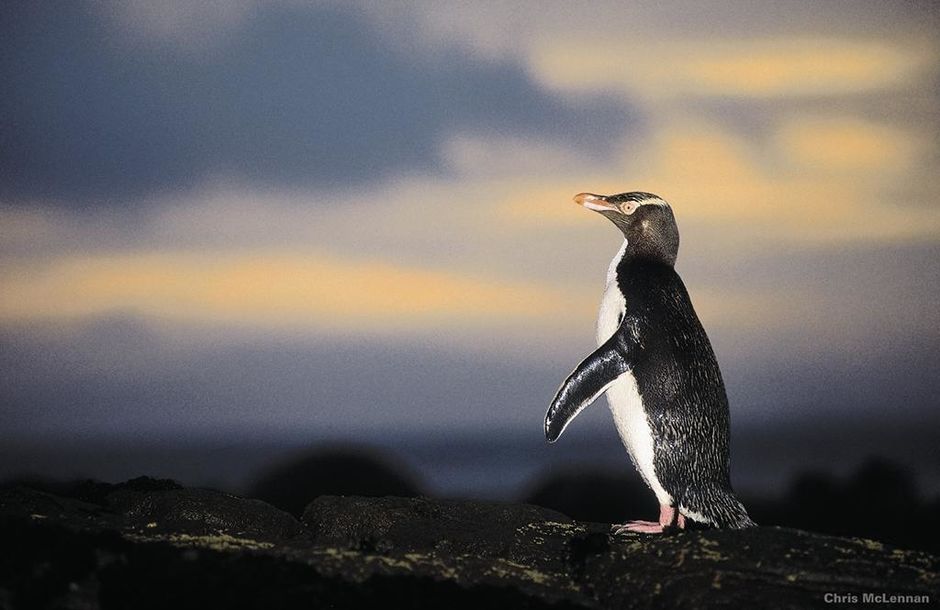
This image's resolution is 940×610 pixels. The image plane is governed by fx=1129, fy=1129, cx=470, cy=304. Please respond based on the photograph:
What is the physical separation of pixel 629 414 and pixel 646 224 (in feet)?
4.54

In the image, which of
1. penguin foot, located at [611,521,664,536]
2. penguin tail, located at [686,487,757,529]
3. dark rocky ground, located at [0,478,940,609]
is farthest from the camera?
penguin tail, located at [686,487,757,529]

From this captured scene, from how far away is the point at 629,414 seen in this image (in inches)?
293

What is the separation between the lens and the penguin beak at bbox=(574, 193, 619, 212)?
805 cm

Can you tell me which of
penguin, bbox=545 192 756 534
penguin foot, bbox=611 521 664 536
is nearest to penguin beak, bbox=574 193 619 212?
penguin, bbox=545 192 756 534

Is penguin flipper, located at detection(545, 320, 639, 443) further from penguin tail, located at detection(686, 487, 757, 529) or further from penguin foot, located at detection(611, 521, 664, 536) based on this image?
penguin tail, located at detection(686, 487, 757, 529)

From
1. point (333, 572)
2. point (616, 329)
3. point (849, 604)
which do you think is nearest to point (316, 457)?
point (616, 329)

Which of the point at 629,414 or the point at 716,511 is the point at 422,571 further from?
the point at 716,511

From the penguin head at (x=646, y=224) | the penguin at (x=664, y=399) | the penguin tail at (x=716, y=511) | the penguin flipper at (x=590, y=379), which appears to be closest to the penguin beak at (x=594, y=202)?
the penguin head at (x=646, y=224)

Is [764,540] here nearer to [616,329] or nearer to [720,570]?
[720,570]

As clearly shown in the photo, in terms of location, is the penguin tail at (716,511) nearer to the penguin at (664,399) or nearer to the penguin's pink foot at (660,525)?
the penguin at (664,399)

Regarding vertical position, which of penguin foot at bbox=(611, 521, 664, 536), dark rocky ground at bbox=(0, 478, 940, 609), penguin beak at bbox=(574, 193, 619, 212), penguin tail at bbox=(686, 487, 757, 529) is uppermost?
penguin beak at bbox=(574, 193, 619, 212)

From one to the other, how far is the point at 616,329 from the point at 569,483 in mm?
3977

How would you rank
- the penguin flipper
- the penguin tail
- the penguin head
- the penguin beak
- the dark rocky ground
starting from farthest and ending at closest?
the penguin beak → the penguin head → the penguin flipper → the penguin tail → the dark rocky ground

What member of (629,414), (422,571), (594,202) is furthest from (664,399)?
(422,571)
